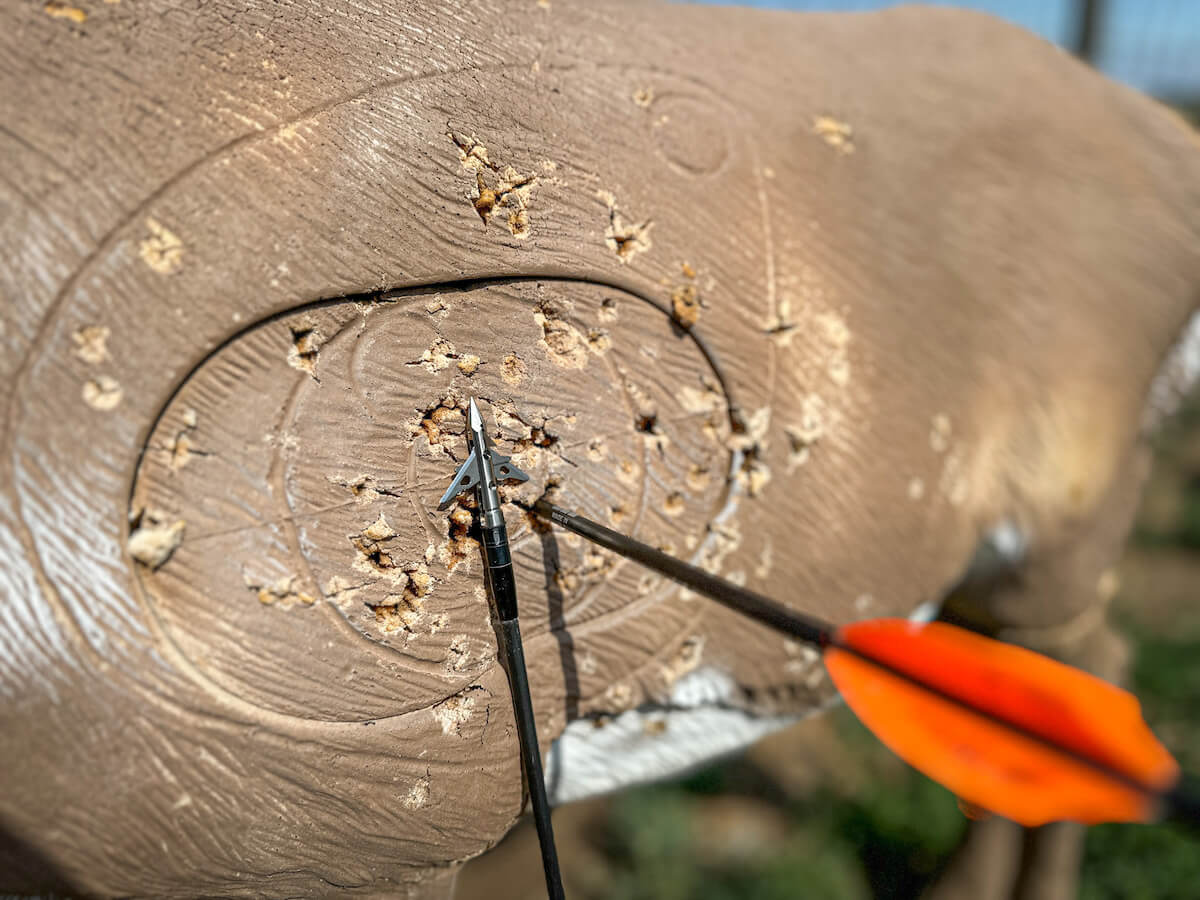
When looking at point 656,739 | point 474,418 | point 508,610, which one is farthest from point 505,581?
point 656,739

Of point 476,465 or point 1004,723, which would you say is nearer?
point 1004,723

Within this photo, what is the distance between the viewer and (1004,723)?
445 millimetres

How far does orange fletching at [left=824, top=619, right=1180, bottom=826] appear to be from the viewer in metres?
0.40

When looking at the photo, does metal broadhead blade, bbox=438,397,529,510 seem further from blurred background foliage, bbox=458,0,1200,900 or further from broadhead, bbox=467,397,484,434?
blurred background foliage, bbox=458,0,1200,900

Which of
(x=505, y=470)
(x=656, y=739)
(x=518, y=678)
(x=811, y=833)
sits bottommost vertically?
(x=811, y=833)

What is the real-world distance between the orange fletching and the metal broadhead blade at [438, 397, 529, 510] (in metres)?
0.33

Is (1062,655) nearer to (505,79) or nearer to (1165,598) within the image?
(505,79)

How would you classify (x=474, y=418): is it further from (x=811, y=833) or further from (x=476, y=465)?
(x=811, y=833)

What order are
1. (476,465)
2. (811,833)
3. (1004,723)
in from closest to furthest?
(1004,723), (476,465), (811,833)

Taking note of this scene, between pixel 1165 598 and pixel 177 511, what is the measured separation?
3186mm

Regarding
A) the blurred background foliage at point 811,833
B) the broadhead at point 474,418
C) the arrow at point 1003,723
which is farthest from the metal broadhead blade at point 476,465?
the blurred background foliage at point 811,833

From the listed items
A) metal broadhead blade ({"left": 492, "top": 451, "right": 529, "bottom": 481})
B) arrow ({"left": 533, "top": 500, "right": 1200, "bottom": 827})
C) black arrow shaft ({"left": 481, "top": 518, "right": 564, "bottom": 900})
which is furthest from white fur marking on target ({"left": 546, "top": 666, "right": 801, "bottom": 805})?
arrow ({"left": 533, "top": 500, "right": 1200, "bottom": 827})

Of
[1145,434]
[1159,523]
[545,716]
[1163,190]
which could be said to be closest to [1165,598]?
[1159,523]

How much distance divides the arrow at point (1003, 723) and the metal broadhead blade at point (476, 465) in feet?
0.89
